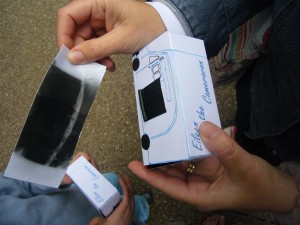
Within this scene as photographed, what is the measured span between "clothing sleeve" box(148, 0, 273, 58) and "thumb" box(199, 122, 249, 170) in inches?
10.0

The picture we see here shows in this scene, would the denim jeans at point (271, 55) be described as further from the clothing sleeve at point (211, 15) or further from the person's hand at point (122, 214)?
the person's hand at point (122, 214)

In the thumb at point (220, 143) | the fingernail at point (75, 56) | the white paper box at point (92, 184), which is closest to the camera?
the thumb at point (220, 143)

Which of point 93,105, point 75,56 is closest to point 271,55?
point 75,56

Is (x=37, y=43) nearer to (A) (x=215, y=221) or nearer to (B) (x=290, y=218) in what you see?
(A) (x=215, y=221)

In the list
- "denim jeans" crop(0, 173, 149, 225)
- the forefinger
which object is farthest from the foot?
the forefinger

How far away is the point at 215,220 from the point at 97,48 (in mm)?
895

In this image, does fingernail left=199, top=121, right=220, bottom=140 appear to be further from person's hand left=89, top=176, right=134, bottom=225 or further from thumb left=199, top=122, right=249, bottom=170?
person's hand left=89, top=176, right=134, bottom=225

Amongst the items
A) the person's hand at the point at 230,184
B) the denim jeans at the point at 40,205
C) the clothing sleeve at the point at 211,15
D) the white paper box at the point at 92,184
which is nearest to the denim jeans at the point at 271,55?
the clothing sleeve at the point at 211,15

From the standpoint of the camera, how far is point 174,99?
48 centimetres

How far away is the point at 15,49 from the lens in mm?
1425

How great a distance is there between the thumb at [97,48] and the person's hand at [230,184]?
23cm

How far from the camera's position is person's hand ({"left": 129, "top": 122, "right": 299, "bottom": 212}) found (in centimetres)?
50

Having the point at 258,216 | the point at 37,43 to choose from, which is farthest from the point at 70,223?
the point at 37,43

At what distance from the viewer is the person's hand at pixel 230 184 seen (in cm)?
50
